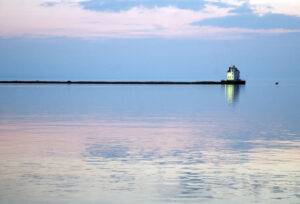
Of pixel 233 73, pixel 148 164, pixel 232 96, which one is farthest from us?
pixel 233 73

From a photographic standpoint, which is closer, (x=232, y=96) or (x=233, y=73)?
(x=232, y=96)

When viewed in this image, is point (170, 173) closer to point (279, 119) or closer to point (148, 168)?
point (148, 168)

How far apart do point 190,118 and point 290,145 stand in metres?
17.1

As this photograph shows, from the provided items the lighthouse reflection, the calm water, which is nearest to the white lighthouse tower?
the lighthouse reflection

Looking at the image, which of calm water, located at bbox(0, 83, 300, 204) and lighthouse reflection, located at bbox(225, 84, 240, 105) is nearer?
calm water, located at bbox(0, 83, 300, 204)

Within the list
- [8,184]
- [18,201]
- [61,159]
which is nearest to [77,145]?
[61,159]

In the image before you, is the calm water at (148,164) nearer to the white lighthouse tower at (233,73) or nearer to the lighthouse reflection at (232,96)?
the lighthouse reflection at (232,96)

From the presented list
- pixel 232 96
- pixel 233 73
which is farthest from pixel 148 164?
pixel 233 73

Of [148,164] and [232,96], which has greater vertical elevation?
[148,164]

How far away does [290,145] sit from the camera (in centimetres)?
2562

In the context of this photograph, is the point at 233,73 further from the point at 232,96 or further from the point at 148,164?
the point at 148,164

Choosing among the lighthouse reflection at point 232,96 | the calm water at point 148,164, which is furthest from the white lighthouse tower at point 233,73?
the calm water at point 148,164

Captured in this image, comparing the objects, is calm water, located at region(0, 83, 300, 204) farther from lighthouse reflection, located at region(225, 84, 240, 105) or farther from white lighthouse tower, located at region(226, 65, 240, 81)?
white lighthouse tower, located at region(226, 65, 240, 81)

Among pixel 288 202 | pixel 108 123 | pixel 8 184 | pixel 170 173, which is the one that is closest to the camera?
pixel 288 202
